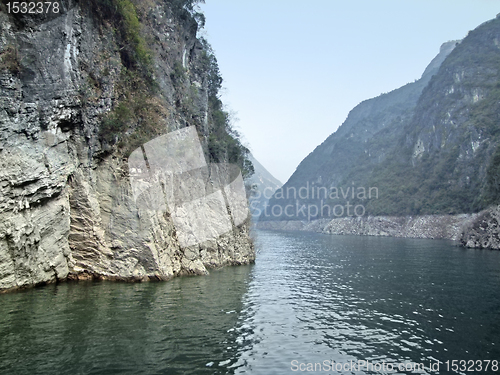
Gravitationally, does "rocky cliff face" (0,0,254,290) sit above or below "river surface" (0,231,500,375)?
above

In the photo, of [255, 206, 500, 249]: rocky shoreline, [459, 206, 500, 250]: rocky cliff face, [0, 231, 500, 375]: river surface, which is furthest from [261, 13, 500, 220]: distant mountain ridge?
[0, 231, 500, 375]: river surface

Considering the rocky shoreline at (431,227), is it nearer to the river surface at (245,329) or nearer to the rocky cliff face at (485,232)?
the rocky cliff face at (485,232)

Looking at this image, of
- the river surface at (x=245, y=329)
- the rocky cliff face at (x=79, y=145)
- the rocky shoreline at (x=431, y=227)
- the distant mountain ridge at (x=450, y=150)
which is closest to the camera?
the river surface at (x=245, y=329)

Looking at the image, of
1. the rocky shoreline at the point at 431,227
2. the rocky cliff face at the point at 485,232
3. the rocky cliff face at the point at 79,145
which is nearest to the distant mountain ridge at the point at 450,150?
the rocky shoreline at the point at 431,227

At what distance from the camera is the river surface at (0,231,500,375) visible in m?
10.8

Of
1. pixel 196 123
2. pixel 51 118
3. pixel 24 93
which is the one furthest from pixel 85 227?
pixel 196 123

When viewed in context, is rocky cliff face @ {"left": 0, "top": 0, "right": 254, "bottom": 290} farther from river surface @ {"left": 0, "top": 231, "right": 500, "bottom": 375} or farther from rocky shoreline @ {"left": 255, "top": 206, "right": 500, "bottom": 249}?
rocky shoreline @ {"left": 255, "top": 206, "right": 500, "bottom": 249}

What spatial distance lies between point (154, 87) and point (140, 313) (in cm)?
1992

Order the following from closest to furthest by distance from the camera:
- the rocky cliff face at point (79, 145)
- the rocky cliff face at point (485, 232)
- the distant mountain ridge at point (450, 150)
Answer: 1. the rocky cliff face at point (79, 145)
2. the rocky cliff face at point (485, 232)
3. the distant mountain ridge at point (450, 150)

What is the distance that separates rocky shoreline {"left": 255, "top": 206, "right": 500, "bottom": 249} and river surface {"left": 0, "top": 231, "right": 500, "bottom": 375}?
3897cm

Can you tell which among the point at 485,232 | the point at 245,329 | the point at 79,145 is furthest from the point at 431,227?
the point at 79,145

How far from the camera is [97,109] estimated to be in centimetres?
2303

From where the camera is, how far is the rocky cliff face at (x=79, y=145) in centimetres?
1770

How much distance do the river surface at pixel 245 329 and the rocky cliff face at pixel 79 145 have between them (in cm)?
177
